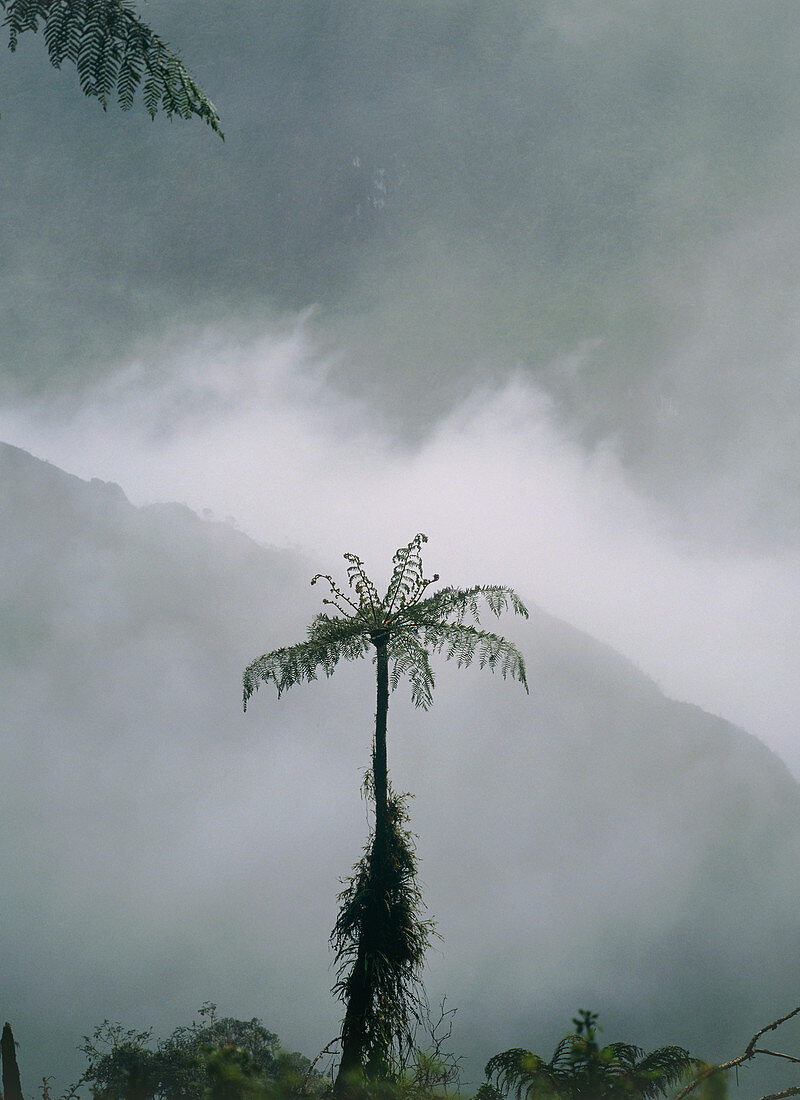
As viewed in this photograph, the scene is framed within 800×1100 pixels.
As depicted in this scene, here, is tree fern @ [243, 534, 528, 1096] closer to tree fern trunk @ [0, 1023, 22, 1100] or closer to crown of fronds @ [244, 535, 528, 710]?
crown of fronds @ [244, 535, 528, 710]

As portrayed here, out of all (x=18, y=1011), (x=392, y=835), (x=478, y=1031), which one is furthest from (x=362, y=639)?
(x=478, y=1031)

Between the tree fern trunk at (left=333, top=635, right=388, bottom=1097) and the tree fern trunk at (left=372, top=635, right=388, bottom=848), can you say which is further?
the tree fern trunk at (left=372, top=635, right=388, bottom=848)

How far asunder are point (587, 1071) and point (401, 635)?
10.5 ft

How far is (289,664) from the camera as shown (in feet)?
15.8

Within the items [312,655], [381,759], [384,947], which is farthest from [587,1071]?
[312,655]

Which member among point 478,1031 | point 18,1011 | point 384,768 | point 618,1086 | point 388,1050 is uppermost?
point 384,768

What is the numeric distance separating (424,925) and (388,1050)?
739 millimetres

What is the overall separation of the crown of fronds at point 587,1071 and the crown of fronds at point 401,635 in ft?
7.44

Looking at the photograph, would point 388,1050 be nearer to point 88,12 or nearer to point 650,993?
point 88,12

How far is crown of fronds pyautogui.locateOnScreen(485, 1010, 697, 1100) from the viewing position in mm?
1652

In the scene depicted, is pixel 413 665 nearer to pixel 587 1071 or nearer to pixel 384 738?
pixel 384 738

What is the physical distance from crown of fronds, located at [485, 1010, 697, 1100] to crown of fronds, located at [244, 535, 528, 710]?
2.27m

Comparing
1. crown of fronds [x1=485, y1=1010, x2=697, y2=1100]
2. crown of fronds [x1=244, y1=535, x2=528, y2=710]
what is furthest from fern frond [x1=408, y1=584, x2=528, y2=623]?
crown of fronds [x1=485, y1=1010, x2=697, y2=1100]

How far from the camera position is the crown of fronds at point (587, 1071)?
1652 mm
